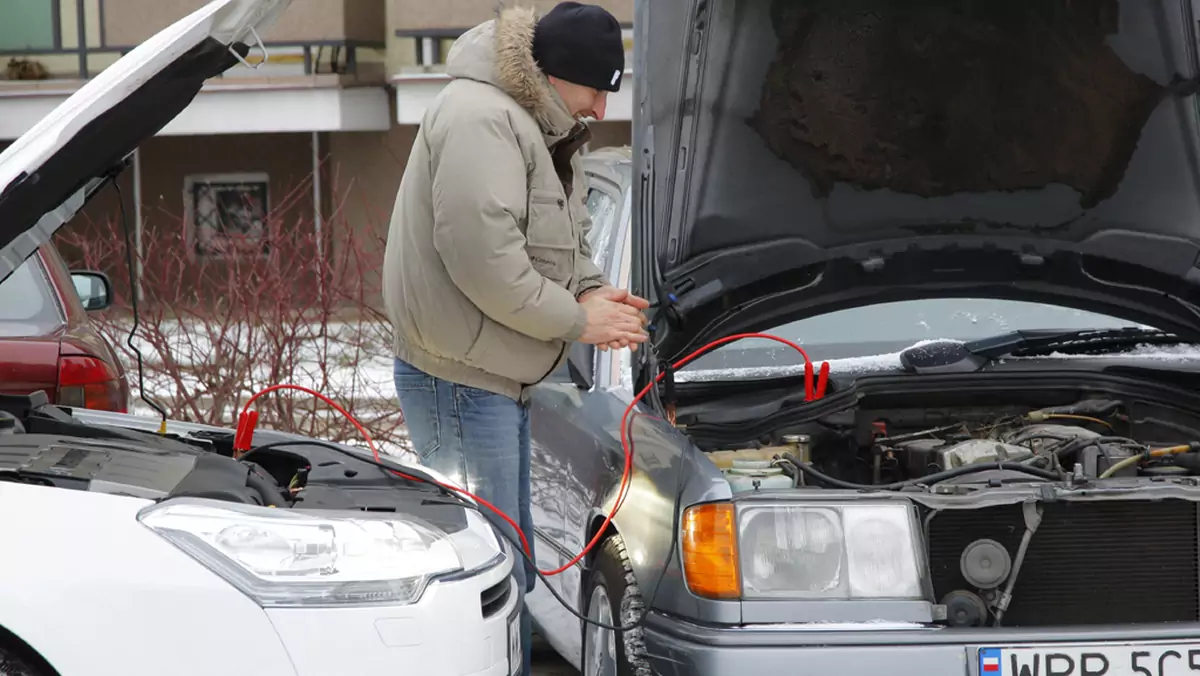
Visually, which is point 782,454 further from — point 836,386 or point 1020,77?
point 1020,77

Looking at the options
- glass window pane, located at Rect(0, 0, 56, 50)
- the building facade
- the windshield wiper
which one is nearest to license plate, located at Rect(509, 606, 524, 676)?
the windshield wiper

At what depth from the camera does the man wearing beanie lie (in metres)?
3.19

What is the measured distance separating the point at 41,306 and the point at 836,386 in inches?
113

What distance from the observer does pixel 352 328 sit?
293 inches

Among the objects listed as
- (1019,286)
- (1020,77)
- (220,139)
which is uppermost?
(1020,77)

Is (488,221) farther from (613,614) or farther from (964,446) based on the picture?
(964,446)

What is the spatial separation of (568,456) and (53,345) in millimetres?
1882

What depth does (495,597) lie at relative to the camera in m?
2.82

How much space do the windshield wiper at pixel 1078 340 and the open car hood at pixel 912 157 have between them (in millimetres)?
195

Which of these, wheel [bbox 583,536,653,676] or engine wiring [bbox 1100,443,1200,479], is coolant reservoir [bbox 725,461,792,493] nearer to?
wheel [bbox 583,536,653,676]

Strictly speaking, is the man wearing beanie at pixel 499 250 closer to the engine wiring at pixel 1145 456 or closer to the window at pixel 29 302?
the engine wiring at pixel 1145 456

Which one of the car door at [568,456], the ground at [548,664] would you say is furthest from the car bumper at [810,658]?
the ground at [548,664]

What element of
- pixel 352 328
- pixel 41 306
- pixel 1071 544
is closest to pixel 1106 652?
pixel 1071 544

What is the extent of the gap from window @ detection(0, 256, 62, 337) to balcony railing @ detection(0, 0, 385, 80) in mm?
10806
